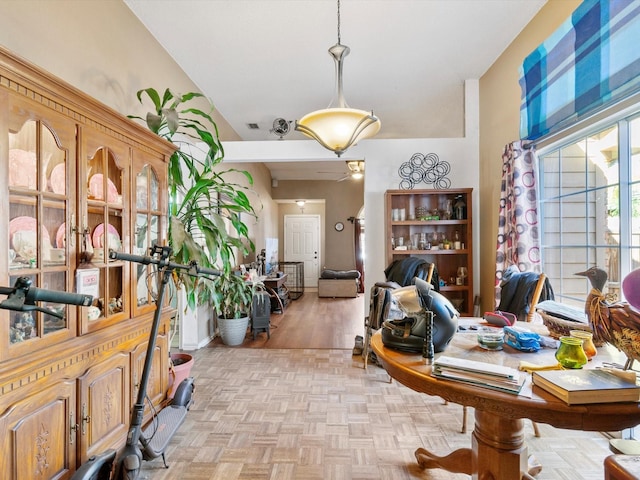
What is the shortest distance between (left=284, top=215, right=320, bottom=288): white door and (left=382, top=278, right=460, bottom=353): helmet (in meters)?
7.91

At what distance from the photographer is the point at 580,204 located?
2.37m

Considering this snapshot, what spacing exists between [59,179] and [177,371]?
1685mm

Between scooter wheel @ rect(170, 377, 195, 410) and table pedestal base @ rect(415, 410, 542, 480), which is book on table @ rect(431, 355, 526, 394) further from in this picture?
scooter wheel @ rect(170, 377, 195, 410)

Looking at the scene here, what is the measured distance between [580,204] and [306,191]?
22.3 feet

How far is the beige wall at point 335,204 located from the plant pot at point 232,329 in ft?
17.0

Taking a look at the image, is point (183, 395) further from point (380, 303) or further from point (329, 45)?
point (329, 45)

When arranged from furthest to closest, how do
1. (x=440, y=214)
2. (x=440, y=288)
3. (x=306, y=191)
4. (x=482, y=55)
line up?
(x=306, y=191) → (x=440, y=214) → (x=440, y=288) → (x=482, y=55)

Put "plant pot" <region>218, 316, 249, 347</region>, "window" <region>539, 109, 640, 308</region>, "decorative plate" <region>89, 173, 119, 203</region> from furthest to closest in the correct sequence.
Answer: "plant pot" <region>218, 316, 249, 347</region>, "window" <region>539, 109, 640, 308</region>, "decorative plate" <region>89, 173, 119, 203</region>

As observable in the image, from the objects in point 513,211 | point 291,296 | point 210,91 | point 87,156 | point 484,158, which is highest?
point 210,91

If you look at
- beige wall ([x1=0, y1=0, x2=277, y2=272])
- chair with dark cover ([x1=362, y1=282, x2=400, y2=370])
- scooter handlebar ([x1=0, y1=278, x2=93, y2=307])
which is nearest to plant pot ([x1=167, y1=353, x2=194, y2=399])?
chair with dark cover ([x1=362, y1=282, x2=400, y2=370])

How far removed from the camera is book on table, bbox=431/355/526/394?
103 cm

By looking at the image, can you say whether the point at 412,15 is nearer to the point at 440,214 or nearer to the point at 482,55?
the point at 482,55

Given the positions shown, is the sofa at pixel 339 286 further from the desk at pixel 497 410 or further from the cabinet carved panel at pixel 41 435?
the cabinet carved panel at pixel 41 435

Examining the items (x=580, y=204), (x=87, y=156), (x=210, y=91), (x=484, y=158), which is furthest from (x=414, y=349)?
(x=210, y=91)
